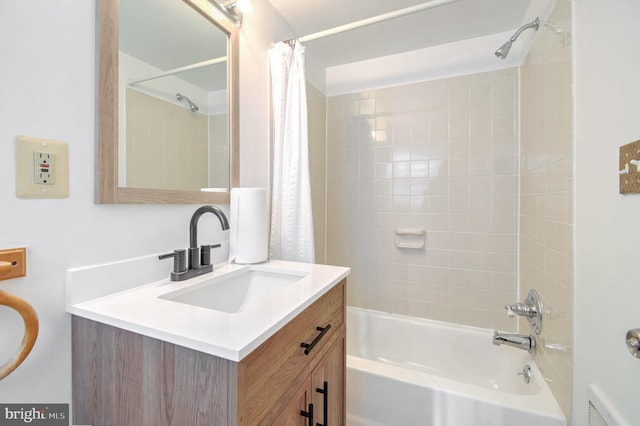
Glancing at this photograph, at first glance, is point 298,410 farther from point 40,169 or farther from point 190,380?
point 40,169

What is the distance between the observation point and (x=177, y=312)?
0.67m

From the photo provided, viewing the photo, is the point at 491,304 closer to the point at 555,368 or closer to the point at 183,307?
the point at 555,368

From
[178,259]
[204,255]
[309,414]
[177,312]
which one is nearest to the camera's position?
[177,312]

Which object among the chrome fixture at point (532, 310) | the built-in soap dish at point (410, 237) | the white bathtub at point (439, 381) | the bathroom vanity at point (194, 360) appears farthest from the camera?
the built-in soap dish at point (410, 237)

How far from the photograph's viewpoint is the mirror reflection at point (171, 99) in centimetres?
86

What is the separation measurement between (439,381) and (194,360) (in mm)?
1080

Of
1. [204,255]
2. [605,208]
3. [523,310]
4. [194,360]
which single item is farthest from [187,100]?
[523,310]

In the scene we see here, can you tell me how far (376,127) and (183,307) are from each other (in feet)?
6.06

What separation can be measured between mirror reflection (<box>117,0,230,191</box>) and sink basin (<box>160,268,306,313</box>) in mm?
379

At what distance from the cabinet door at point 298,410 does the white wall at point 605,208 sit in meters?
0.80

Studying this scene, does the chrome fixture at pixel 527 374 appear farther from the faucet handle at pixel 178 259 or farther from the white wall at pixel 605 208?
the faucet handle at pixel 178 259

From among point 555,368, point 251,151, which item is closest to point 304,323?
point 251,151
